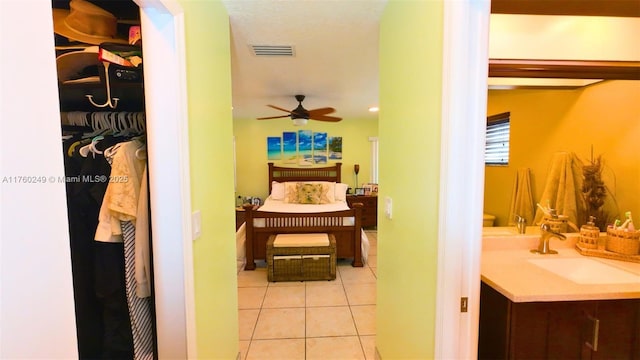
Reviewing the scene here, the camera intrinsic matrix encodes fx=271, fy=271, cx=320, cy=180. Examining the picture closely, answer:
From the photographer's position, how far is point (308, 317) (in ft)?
8.13

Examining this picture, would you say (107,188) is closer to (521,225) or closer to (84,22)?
(84,22)

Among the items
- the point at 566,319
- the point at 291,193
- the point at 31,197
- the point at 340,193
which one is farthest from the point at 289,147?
the point at 31,197

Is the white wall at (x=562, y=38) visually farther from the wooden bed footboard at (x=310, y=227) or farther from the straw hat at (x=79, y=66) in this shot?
the wooden bed footboard at (x=310, y=227)

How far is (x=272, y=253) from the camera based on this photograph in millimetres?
3180

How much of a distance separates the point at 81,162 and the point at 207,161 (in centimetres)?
57

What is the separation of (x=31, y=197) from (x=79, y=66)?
1.31 meters

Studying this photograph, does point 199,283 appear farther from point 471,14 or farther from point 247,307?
point 247,307

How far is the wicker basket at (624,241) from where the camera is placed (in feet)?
4.68

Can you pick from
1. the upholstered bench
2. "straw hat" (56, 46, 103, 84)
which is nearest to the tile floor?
the upholstered bench

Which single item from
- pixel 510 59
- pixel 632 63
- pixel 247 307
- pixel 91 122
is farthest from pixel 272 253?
pixel 632 63

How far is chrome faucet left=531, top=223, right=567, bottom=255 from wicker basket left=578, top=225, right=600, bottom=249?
0.11 meters

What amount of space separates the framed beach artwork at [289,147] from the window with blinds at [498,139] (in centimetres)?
414

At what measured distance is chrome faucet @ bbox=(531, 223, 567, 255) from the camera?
1520 millimetres

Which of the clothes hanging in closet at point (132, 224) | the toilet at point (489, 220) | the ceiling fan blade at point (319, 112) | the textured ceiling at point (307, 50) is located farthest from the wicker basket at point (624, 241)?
the ceiling fan blade at point (319, 112)
